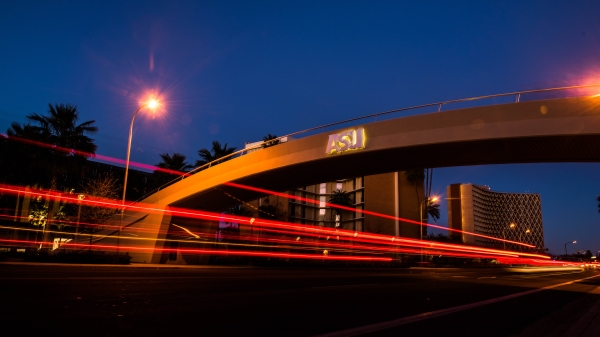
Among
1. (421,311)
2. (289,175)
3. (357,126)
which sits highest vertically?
(357,126)

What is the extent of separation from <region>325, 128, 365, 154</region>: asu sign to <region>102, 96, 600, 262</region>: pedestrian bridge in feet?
0.11

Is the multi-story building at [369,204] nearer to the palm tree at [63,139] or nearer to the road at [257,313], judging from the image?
the palm tree at [63,139]

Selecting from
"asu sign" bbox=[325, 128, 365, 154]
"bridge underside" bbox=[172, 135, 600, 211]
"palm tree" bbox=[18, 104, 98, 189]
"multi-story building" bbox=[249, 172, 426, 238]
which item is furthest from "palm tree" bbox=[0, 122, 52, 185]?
"multi-story building" bbox=[249, 172, 426, 238]

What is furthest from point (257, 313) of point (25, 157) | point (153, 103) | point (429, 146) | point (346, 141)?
point (25, 157)

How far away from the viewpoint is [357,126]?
23.5 meters

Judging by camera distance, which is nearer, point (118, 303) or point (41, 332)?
point (41, 332)

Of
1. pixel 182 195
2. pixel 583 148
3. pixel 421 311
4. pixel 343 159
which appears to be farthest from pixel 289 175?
pixel 421 311

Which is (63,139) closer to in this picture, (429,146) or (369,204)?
(429,146)

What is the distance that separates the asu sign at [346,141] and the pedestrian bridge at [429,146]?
33 mm

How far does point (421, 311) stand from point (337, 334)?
12.5 ft

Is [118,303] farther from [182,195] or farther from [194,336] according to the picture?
[182,195]

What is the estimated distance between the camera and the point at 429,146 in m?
20.8

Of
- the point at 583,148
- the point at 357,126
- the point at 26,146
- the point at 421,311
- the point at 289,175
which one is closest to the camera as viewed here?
the point at 421,311

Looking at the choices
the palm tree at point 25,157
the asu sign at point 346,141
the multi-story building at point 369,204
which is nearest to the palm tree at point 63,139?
the palm tree at point 25,157
